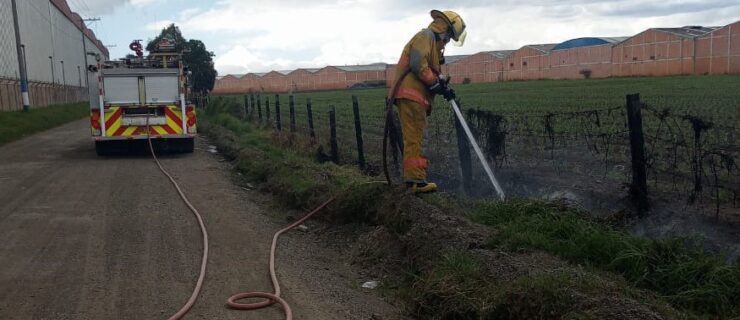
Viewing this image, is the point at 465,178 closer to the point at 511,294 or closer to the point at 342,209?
the point at 342,209

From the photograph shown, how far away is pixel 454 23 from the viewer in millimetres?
7453

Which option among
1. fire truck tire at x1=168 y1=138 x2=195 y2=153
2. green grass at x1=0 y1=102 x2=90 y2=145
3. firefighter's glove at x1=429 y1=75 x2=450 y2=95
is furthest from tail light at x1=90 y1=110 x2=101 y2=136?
firefighter's glove at x1=429 y1=75 x2=450 y2=95

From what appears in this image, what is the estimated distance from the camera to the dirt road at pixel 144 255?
5.00m

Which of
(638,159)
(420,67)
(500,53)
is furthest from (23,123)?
(500,53)

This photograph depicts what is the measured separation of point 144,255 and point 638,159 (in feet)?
15.5

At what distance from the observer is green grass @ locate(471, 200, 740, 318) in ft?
14.4

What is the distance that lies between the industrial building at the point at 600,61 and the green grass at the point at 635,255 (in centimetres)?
3998

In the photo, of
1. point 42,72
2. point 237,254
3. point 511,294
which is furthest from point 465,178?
point 42,72

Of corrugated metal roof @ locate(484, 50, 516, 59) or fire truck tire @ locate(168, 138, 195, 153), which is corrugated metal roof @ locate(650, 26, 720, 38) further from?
fire truck tire @ locate(168, 138, 195, 153)

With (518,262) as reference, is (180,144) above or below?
above

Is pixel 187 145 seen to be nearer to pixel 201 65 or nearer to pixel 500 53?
pixel 201 65

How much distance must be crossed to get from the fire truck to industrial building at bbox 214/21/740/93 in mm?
31577

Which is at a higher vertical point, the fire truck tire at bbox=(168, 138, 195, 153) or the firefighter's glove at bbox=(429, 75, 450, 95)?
the firefighter's glove at bbox=(429, 75, 450, 95)

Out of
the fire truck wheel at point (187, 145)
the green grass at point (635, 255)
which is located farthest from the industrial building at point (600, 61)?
the green grass at point (635, 255)
